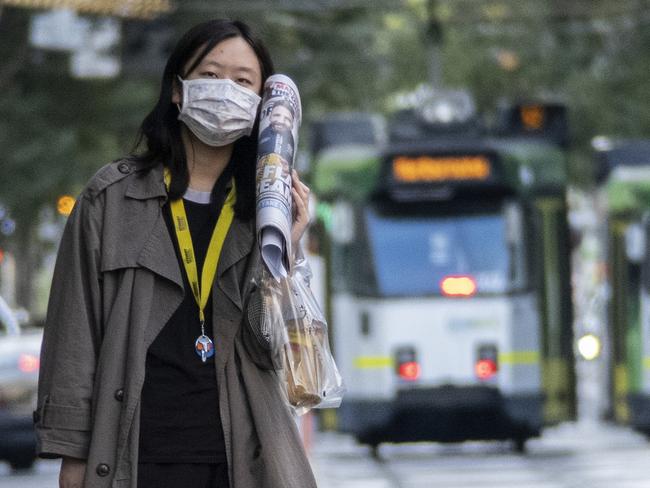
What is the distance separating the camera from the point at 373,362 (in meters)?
18.1

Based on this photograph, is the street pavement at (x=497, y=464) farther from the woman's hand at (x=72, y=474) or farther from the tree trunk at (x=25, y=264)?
the woman's hand at (x=72, y=474)

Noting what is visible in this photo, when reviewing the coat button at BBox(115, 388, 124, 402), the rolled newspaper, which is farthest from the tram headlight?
the coat button at BBox(115, 388, 124, 402)

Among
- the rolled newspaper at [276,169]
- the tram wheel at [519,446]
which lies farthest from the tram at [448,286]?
the rolled newspaper at [276,169]

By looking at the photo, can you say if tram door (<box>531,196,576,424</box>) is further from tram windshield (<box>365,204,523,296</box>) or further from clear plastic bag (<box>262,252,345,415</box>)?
clear plastic bag (<box>262,252,345,415</box>)

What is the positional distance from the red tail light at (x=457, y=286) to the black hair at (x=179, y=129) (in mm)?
13572

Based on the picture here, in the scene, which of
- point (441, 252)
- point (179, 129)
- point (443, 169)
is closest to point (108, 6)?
point (443, 169)

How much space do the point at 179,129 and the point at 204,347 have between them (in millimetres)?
639

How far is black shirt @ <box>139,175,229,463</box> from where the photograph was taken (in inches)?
166

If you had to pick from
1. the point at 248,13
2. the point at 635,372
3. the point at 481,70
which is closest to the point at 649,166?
the point at 635,372

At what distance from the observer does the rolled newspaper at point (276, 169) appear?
4348 millimetres

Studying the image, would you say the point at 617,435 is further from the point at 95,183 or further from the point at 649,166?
the point at 95,183

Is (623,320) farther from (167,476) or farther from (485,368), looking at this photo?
(167,476)

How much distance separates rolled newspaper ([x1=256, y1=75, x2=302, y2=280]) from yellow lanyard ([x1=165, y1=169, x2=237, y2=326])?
9cm

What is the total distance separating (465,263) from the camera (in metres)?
18.2
